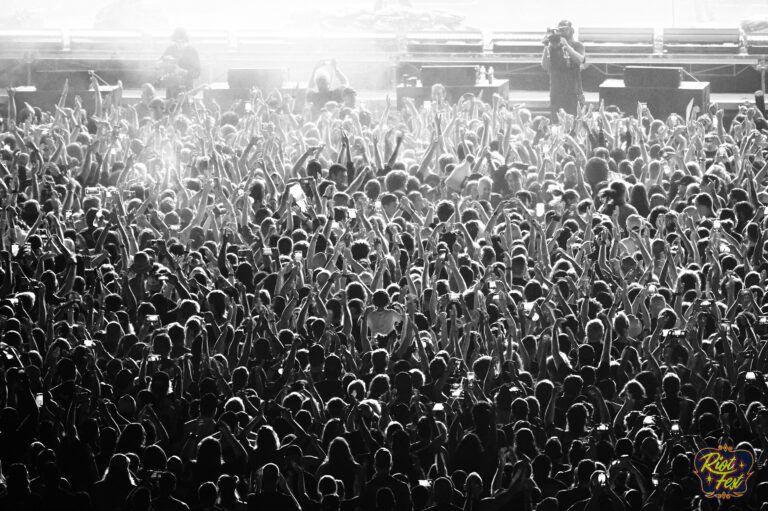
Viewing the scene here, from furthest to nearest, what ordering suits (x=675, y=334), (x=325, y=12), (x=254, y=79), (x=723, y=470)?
1. (x=325, y=12)
2. (x=254, y=79)
3. (x=675, y=334)
4. (x=723, y=470)

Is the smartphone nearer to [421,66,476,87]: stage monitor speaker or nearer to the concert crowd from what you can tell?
the concert crowd

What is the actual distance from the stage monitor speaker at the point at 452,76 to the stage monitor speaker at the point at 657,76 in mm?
2485

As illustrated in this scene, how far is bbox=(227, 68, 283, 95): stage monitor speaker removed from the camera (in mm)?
17797

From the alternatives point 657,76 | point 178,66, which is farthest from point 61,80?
point 657,76

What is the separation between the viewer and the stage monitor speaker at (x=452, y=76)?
57.3 ft

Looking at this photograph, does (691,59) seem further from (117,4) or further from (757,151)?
(117,4)

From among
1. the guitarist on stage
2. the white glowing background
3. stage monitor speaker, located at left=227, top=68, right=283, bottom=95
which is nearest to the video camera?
stage monitor speaker, located at left=227, top=68, right=283, bottom=95

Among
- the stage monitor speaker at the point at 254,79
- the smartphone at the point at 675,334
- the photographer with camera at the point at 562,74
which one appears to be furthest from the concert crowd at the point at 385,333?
the stage monitor speaker at the point at 254,79

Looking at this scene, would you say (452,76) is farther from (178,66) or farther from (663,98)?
(178,66)

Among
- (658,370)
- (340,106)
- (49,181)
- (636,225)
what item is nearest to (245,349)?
(658,370)

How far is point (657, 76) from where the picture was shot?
15.8m

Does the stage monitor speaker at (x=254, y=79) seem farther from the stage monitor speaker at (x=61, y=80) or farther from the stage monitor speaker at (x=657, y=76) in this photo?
the stage monitor speaker at (x=657, y=76)

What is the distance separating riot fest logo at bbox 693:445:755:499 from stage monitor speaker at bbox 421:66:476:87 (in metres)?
12.4

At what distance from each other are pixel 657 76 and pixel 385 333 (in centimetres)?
992
